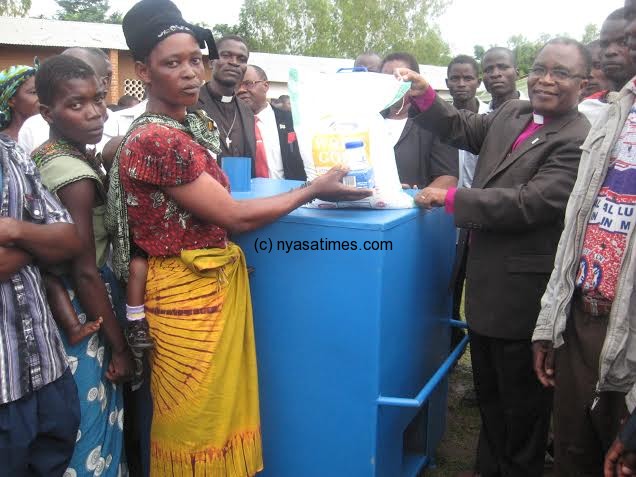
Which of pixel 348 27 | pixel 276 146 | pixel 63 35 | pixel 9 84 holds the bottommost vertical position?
pixel 276 146

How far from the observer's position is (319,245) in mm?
1856

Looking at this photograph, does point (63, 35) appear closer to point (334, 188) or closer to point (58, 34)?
point (58, 34)

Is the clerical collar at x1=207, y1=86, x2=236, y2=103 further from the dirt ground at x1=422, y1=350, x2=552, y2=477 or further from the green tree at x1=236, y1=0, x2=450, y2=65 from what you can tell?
the green tree at x1=236, y1=0, x2=450, y2=65

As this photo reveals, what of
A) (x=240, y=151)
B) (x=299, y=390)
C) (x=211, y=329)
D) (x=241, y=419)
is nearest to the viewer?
(x=211, y=329)

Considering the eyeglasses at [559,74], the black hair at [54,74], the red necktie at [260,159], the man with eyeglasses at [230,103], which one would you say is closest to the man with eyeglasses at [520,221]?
the eyeglasses at [559,74]

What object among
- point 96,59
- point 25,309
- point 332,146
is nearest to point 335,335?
point 332,146

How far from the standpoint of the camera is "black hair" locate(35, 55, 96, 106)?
1.77 m

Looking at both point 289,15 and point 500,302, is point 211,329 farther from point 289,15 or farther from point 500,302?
point 289,15

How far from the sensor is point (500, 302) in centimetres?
215

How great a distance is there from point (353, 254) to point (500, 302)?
0.70 m

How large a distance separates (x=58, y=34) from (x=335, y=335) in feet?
45.7

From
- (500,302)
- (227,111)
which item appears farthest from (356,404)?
(227,111)

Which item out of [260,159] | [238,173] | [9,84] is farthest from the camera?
[260,159]

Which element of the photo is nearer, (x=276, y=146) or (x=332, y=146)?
(x=332, y=146)
